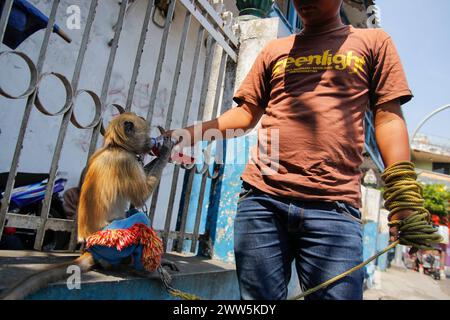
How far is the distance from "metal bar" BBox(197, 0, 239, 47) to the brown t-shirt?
1510mm

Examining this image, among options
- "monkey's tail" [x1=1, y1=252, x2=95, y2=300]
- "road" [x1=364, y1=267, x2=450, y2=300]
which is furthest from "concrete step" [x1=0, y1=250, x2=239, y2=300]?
"road" [x1=364, y1=267, x2=450, y2=300]

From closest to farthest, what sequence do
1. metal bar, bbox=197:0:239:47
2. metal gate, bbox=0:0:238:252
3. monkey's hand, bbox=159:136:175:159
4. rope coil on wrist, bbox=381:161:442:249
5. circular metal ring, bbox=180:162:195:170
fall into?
rope coil on wrist, bbox=381:161:442:249 → metal gate, bbox=0:0:238:252 → monkey's hand, bbox=159:136:175:159 → circular metal ring, bbox=180:162:195:170 → metal bar, bbox=197:0:239:47

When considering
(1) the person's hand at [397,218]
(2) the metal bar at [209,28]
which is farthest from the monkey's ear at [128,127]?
(1) the person's hand at [397,218]

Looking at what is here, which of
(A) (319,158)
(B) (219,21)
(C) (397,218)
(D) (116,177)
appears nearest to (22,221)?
(D) (116,177)

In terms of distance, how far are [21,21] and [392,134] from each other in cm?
226

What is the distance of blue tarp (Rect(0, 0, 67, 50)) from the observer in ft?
7.32

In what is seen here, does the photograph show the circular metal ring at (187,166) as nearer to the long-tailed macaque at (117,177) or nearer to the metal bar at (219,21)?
the long-tailed macaque at (117,177)

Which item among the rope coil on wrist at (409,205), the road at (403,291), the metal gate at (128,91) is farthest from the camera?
the road at (403,291)

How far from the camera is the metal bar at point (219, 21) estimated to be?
2.92m

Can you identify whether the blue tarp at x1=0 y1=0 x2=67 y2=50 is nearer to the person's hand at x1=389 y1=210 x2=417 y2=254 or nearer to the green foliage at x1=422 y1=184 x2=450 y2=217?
the person's hand at x1=389 y1=210 x2=417 y2=254

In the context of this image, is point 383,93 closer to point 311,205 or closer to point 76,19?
point 311,205

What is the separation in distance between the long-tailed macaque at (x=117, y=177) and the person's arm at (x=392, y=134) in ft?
3.82

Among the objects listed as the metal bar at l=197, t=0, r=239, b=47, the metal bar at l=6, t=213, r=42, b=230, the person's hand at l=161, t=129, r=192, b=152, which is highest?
the metal bar at l=197, t=0, r=239, b=47
